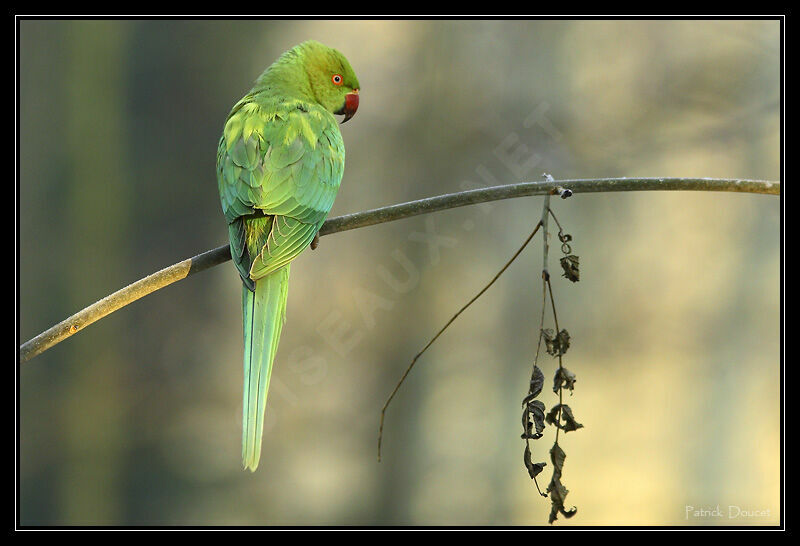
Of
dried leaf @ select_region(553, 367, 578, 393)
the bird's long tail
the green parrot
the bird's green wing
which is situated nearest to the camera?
dried leaf @ select_region(553, 367, 578, 393)

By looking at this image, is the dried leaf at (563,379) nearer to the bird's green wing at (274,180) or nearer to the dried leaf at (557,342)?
the dried leaf at (557,342)

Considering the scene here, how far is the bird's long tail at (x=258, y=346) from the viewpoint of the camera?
1.93 metres

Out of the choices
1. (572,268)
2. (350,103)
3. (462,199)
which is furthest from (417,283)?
(572,268)

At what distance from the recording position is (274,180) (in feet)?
7.70

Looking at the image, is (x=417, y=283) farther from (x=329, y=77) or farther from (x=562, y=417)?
(x=562, y=417)

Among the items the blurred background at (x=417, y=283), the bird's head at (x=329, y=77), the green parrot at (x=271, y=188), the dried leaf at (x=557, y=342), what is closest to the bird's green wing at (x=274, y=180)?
the green parrot at (x=271, y=188)

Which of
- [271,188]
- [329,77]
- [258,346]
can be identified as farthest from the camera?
[329,77]

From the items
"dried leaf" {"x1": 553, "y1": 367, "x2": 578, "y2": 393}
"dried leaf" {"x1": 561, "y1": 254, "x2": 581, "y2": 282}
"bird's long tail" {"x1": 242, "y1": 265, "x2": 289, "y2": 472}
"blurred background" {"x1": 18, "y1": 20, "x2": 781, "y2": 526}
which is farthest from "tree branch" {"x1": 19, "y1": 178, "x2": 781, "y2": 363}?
"blurred background" {"x1": 18, "y1": 20, "x2": 781, "y2": 526}

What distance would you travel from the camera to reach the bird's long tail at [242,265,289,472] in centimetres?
193

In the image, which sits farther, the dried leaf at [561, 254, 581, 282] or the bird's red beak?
the bird's red beak

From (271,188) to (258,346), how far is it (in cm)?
56

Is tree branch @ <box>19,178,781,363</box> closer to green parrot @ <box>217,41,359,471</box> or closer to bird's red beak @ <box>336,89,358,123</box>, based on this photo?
green parrot @ <box>217,41,359,471</box>

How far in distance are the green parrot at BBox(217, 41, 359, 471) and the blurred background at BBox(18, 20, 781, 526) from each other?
4.12ft

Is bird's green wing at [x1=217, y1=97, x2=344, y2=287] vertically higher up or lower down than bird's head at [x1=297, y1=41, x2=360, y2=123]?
lower down
